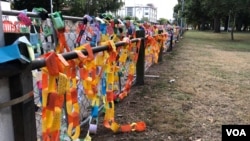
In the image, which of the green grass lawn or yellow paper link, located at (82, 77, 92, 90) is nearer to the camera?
yellow paper link, located at (82, 77, 92, 90)

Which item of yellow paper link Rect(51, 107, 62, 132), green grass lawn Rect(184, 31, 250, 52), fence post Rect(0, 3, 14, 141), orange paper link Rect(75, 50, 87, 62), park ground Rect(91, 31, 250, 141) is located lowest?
green grass lawn Rect(184, 31, 250, 52)

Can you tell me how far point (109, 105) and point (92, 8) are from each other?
35.9 meters

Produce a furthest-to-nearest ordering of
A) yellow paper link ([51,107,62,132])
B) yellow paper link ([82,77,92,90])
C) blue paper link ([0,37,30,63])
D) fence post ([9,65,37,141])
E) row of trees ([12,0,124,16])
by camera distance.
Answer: row of trees ([12,0,124,16]) → yellow paper link ([82,77,92,90]) → yellow paper link ([51,107,62,132]) → fence post ([9,65,37,141]) → blue paper link ([0,37,30,63])

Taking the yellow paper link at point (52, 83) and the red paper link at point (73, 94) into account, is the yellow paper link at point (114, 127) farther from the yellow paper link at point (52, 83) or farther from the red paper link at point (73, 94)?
the yellow paper link at point (52, 83)

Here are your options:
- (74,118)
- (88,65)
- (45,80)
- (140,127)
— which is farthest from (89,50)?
(140,127)

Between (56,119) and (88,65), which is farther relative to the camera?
(88,65)

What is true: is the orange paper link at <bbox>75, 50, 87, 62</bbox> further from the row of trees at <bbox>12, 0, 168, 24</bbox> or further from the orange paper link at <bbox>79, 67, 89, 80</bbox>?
the row of trees at <bbox>12, 0, 168, 24</bbox>

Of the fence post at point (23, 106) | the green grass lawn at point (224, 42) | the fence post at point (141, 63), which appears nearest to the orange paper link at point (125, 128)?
the fence post at point (23, 106)

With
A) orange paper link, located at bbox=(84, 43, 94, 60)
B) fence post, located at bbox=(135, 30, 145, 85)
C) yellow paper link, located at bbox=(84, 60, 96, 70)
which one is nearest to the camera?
orange paper link, located at bbox=(84, 43, 94, 60)

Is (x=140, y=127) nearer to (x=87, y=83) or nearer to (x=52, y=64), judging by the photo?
(x=87, y=83)

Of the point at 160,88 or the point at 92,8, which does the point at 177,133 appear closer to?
the point at 160,88

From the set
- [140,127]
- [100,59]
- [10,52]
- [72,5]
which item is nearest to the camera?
[10,52]

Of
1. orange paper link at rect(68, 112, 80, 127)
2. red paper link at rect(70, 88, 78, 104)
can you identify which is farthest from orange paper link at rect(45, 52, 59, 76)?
orange paper link at rect(68, 112, 80, 127)

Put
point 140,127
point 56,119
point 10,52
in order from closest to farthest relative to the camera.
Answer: point 10,52 → point 56,119 → point 140,127
